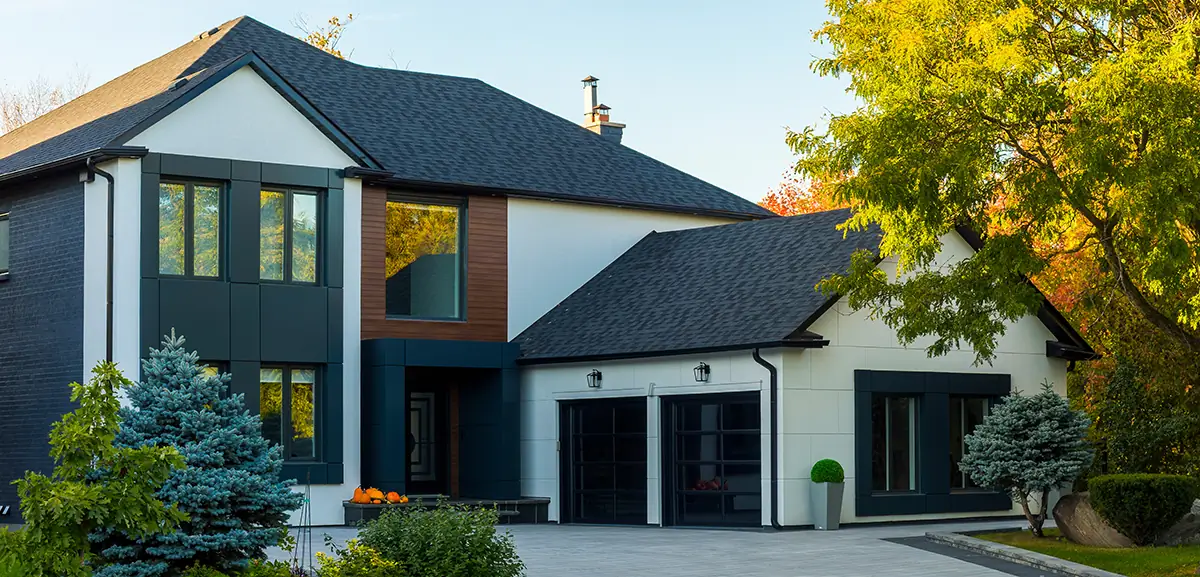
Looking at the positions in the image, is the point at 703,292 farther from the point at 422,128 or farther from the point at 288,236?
the point at 288,236

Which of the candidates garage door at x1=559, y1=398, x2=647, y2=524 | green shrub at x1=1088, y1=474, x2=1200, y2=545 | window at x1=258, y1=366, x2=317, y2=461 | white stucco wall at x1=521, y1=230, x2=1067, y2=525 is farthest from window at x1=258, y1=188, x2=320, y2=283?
green shrub at x1=1088, y1=474, x2=1200, y2=545

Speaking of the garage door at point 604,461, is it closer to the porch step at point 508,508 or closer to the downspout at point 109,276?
the porch step at point 508,508

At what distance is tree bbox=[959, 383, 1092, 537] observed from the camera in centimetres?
1970

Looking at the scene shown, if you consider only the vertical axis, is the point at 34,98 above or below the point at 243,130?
above

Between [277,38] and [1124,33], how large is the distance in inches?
653

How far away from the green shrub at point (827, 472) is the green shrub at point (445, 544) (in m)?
9.29

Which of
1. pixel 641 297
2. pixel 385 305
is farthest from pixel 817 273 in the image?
pixel 385 305

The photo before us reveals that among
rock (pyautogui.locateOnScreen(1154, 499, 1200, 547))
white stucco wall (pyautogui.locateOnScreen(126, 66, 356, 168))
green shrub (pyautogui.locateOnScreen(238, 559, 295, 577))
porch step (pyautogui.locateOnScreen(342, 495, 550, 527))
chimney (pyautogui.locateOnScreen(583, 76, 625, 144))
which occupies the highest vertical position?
chimney (pyautogui.locateOnScreen(583, 76, 625, 144))

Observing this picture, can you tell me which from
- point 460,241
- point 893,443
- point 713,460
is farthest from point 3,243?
point 893,443

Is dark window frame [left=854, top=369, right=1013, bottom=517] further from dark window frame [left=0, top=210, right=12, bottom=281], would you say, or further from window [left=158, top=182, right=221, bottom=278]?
dark window frame [left=0, top=210, right=12, bottom=281]

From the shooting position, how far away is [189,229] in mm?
22734

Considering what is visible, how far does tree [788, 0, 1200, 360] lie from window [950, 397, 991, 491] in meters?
7.25

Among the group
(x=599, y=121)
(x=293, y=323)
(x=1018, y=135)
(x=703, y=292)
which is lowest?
(x=293, y=323)

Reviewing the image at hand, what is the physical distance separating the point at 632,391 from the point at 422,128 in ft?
21.1
